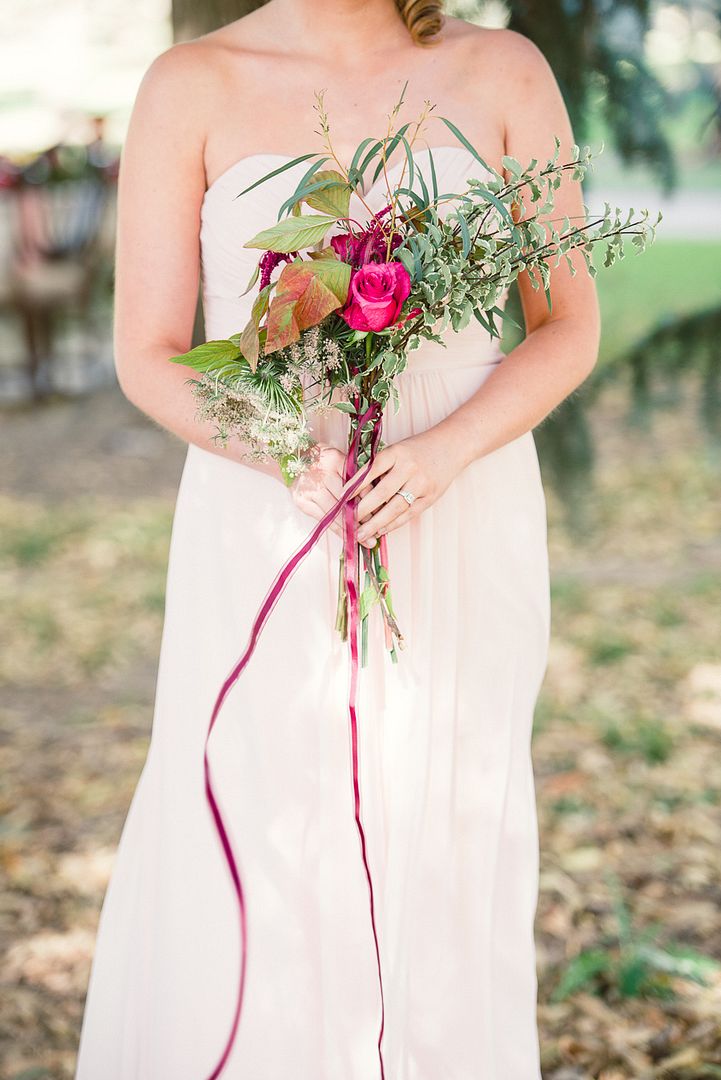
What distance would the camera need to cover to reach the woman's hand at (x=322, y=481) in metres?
1.82

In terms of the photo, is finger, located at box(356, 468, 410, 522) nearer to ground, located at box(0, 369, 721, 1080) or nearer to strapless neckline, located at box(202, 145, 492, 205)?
strapless neckline, located at box(202, 145, 492, 205)

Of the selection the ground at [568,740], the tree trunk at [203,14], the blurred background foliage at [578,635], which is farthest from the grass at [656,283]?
the tree trunk at [203,14]

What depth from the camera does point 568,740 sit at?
441cm

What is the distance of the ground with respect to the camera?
9.62 ft

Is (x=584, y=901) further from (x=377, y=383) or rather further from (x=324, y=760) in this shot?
(x=377, y=383)

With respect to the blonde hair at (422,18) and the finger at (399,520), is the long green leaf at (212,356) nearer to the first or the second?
the finger at (399,520)

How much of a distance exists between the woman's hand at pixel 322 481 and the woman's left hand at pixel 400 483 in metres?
0.05

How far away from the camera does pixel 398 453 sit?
1817 mm

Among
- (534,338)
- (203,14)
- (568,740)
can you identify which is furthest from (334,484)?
(568,740)

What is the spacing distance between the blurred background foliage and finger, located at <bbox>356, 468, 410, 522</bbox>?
1.90 ft

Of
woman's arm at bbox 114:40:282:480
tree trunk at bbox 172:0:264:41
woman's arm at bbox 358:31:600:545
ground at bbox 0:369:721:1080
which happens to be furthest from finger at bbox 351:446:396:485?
tree trunk at bbox 172:0:264:41

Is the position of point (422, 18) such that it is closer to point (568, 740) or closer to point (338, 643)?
point (338, 643)

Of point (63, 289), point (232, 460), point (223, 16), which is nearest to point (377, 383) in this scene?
point (232, 460)

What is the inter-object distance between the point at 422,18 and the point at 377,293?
82 centimetres
